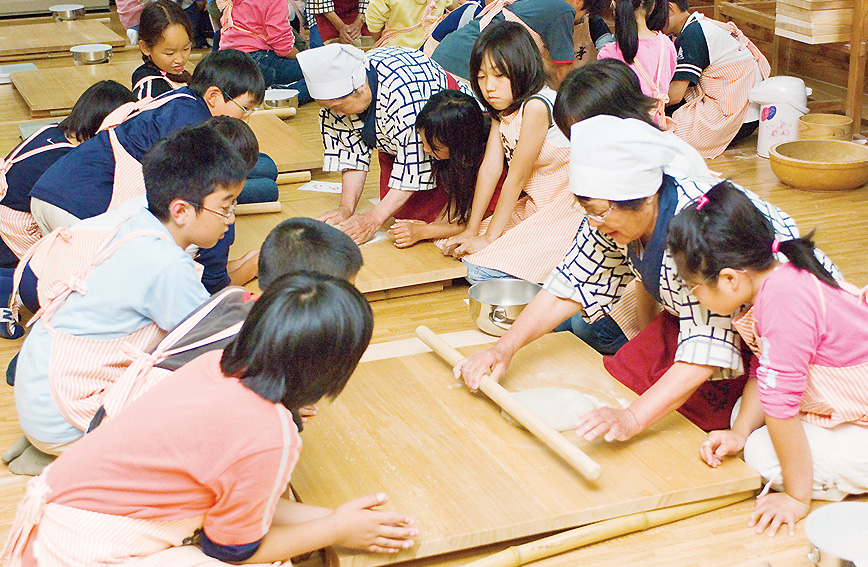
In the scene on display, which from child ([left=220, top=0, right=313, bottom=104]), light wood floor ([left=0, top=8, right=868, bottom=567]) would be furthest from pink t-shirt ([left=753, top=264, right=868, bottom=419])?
child ([left=220, top=0, right=313, bottom=104])

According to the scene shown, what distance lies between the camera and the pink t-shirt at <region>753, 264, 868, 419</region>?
1.61 metres

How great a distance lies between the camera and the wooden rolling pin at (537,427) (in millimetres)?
1686

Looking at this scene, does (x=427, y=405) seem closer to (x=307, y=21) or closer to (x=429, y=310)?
(x=429, y=310)

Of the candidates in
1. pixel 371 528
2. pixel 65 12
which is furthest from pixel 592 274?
pixel 65 12

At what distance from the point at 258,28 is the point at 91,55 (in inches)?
54.4

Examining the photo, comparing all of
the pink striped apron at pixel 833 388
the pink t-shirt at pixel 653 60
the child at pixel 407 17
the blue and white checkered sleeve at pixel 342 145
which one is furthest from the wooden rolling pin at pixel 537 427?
the child at pixel 407 17

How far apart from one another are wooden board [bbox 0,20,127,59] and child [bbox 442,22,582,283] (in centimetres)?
454

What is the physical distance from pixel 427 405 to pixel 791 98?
2.90 metres

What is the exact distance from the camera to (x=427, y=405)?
2.04 m

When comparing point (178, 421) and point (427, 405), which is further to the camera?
point (427, 405)

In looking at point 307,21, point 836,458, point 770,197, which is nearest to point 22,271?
point 836,458

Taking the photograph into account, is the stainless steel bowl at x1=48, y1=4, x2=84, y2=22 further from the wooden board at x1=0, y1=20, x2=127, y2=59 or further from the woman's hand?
the woman's hand

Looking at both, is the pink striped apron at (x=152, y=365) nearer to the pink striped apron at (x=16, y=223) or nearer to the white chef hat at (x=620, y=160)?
the white chef hat at (x=620, y=160)

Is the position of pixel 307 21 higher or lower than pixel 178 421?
lower
